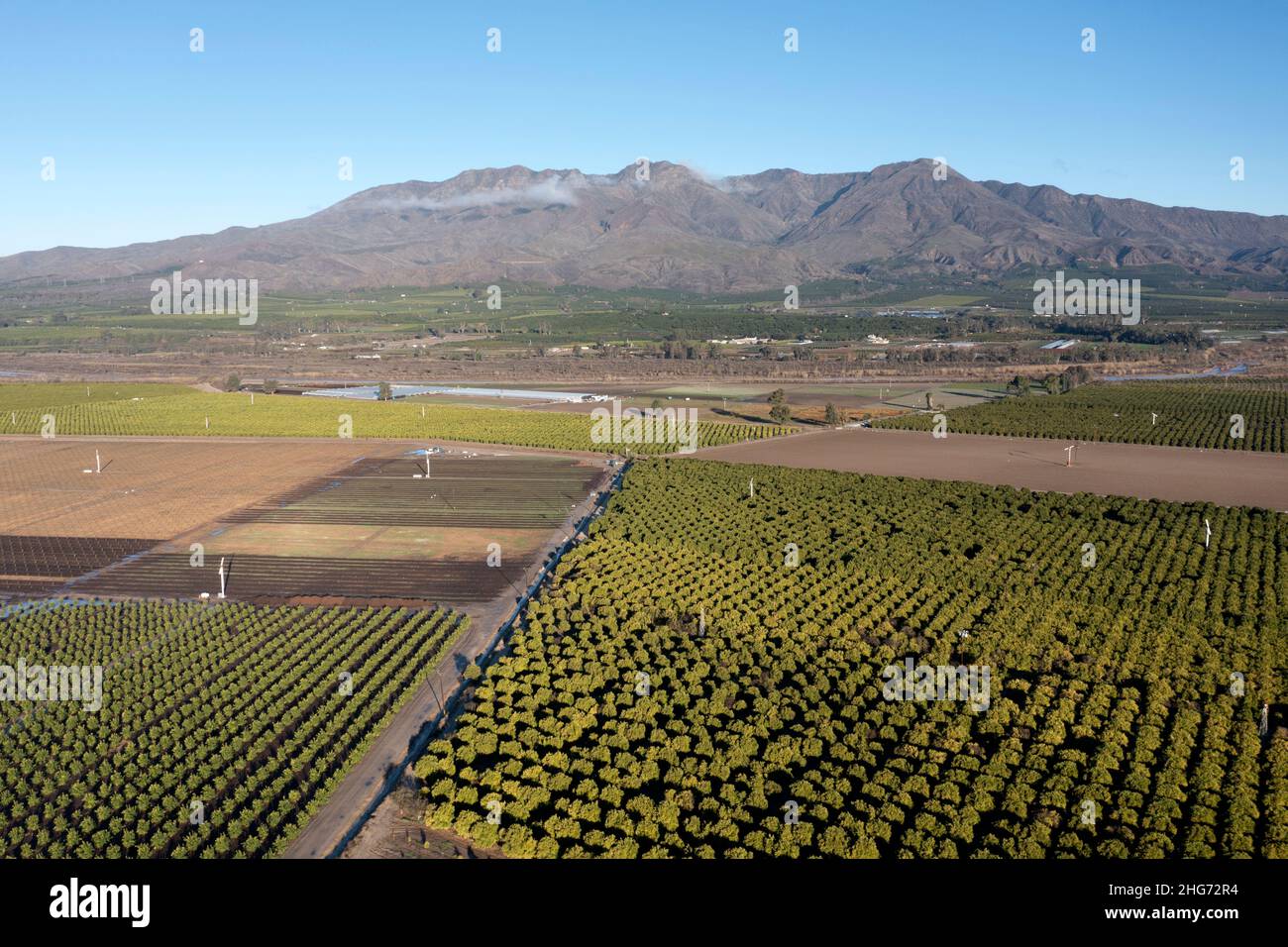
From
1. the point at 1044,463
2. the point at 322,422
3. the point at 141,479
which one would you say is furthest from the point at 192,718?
the point at 322,422

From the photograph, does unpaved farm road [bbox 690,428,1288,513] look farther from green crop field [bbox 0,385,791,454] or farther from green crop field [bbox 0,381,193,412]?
green crop field [bbox 0,381,193,412]

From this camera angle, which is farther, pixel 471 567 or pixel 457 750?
pixel 471 567

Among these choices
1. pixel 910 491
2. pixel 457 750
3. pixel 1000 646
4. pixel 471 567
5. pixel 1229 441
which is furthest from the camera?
pixel 1229 441

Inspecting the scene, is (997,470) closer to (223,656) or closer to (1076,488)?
(1076,488)

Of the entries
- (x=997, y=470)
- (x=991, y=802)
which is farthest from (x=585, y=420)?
(x=991, y=802)

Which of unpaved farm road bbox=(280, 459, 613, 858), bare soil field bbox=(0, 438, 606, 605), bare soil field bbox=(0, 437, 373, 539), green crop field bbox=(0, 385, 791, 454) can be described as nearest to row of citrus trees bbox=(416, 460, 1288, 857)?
unpaved farm road bbox=(280, 459, 613, 858)

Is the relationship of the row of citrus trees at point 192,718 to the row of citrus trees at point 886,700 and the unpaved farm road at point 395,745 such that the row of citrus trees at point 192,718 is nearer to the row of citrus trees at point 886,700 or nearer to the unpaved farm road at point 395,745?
the unpaved farm road at point 395,745
